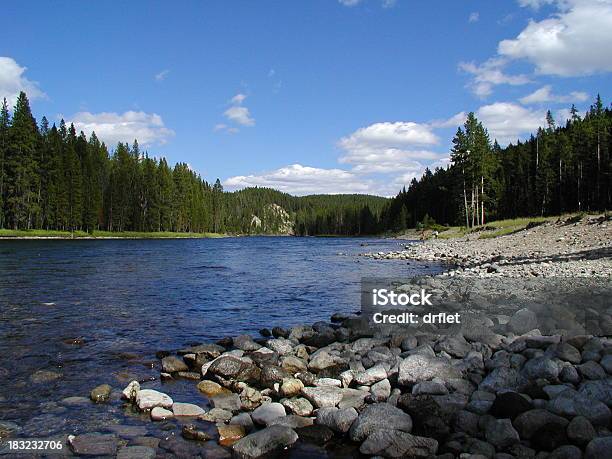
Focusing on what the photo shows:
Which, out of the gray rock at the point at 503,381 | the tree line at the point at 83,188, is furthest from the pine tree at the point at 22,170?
the gray rock at the point at 503,381

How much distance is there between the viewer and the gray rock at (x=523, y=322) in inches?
418

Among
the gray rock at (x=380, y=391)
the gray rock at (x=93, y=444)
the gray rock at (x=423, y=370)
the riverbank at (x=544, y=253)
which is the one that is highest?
the riverbank at (x=544, y=253)

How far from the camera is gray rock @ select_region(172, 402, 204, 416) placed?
7.79 m

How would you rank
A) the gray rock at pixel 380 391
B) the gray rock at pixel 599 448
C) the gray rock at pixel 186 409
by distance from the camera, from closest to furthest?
the gray rock at pixel 599 448 < the gray rock at pixel 186 409 < the gray rock at pixel 380 391

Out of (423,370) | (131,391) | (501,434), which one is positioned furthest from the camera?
(131,391)

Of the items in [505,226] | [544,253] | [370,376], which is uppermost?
[505,226]

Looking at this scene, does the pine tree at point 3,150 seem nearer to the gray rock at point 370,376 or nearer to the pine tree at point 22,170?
the pine tree at point 22,170

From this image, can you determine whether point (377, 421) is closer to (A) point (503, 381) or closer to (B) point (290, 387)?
(B) point (290, 387)

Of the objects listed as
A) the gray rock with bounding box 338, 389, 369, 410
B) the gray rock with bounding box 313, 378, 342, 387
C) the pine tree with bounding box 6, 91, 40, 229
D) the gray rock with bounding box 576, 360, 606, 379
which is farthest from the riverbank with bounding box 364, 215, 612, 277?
the pine tree with bounding box 6, 91, 40, 229

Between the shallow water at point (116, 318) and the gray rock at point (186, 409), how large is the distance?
485mm

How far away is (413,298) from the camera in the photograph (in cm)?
1708

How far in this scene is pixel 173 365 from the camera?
A: 33.3ft

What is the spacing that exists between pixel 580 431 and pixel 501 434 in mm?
903

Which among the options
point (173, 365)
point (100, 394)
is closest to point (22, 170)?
point (173, 365)
